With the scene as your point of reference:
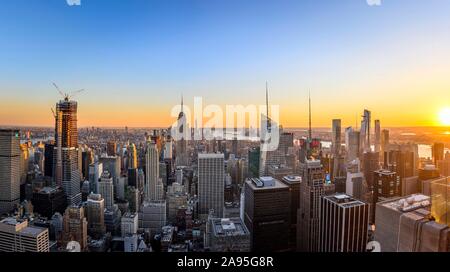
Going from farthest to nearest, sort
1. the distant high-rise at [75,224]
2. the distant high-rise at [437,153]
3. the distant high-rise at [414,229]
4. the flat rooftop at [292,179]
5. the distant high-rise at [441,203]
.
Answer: the flat rooftop at [292,179], the distant high-rise at [75,224], the distant high-rise at [437,153], the distant high-rise at [441,203], the distant high-rise at [414,229]

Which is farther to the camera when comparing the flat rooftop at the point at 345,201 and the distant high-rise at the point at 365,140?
the flat rooftop at the point at 345,201

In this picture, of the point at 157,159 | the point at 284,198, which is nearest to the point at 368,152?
the point at 284,198

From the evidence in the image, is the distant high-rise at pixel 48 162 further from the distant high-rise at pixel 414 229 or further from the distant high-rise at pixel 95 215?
the distant high-rise at pixel 414 229

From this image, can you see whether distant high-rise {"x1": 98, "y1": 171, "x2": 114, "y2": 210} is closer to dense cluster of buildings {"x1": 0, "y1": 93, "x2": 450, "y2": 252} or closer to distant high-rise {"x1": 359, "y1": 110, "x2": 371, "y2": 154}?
dense cluster of buildings {"x1": 0, "y1": 93, "x2": 450, "y2": 252}

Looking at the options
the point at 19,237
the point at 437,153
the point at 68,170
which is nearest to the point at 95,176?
the point at 68,170

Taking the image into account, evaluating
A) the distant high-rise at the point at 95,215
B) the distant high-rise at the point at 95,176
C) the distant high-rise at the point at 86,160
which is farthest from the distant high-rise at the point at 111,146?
the distant high-rise at the point at 95,215

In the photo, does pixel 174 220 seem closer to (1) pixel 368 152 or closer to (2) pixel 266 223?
(2) pixel 266 223

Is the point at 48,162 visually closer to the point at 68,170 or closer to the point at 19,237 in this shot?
the point at 68,170
